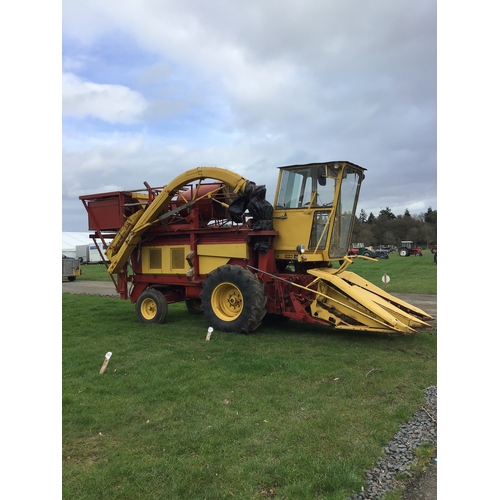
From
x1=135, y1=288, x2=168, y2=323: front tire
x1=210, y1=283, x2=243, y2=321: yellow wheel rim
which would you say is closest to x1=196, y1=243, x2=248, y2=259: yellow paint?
x1=210, y1=283, x2=243, y2=321: yellow wheel rim

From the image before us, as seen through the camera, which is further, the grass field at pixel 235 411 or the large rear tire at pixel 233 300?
the large rear tire at pixel 233 300

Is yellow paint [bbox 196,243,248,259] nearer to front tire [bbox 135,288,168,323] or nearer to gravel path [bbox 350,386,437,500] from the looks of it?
front tire [bbox 135,288,168,323]

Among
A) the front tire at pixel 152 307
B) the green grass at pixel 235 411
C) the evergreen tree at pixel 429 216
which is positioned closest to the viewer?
the green grass at pixel 235 411

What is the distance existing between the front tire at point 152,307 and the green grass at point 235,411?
1615 mm

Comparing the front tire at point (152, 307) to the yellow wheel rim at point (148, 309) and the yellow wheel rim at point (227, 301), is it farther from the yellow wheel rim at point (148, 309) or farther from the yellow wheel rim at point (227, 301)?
the yellow wheel rim at point (227, 301)

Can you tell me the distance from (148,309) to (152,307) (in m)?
0.20

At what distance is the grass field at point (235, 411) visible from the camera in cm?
353

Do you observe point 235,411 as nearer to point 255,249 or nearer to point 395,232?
point 255,249

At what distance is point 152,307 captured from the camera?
411 inches

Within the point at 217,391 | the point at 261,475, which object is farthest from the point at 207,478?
the point at 217,391

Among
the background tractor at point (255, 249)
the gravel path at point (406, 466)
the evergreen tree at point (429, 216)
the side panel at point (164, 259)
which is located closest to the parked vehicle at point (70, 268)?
the background tractor at point (255, 249)

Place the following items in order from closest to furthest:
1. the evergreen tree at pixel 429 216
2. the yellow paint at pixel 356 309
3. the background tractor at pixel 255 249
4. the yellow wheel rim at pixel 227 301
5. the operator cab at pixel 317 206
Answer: the yellow paint at pixel 356 309, the background tractor at pixel 255 249, the operator cab at pixel 317 206, the yellow wheel rim at pixel 227 301, the evergreen tree at pixel 429 216

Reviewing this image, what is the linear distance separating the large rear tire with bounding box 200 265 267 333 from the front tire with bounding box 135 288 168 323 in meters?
1.51

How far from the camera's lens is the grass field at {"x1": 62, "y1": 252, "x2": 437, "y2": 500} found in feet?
11.6
